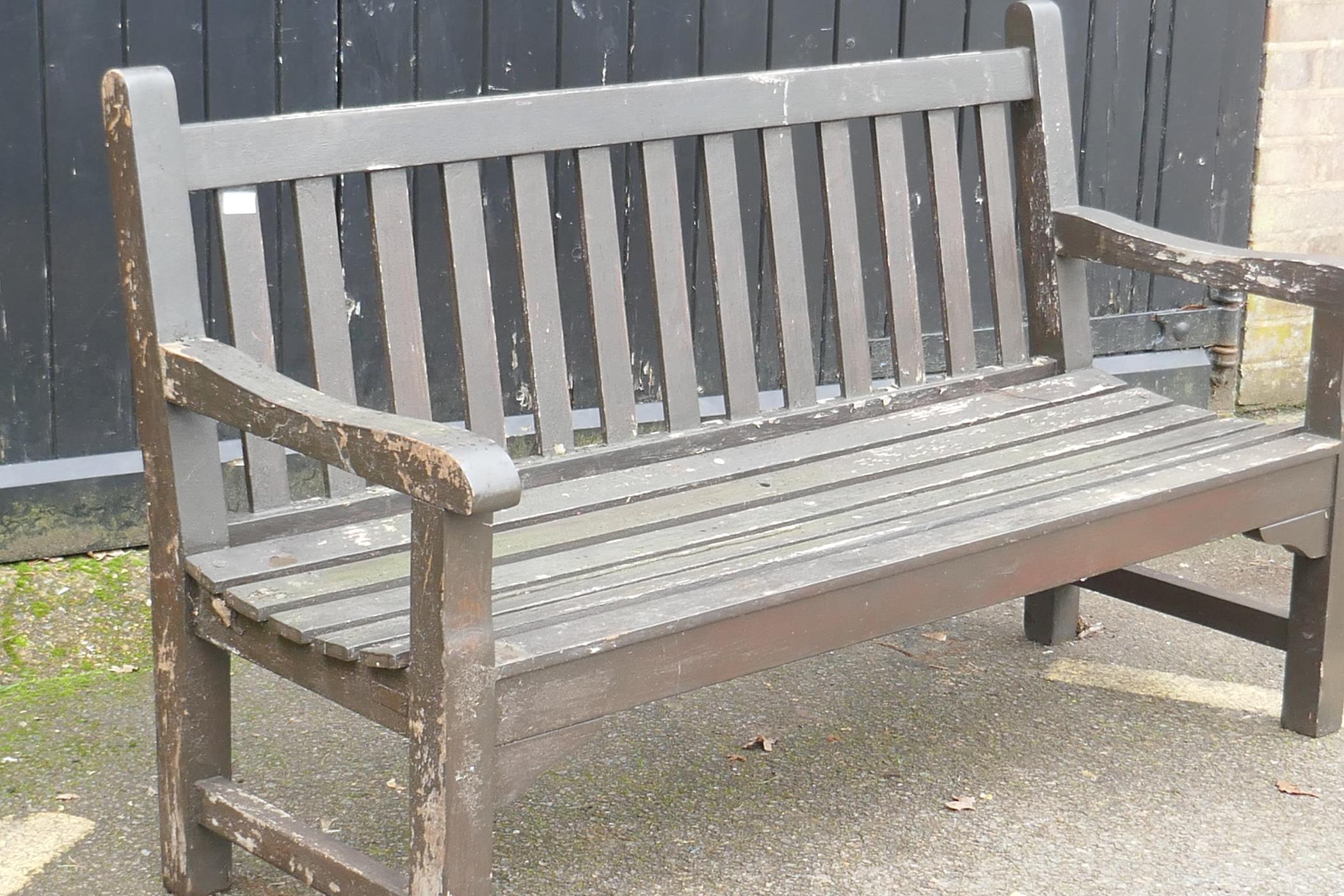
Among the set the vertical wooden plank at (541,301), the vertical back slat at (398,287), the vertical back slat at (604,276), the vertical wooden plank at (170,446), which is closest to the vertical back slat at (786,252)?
the vertical back slat at (604,276)

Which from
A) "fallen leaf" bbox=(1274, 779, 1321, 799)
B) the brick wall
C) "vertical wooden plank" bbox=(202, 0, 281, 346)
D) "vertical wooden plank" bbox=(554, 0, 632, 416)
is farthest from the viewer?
Result: the brick wall

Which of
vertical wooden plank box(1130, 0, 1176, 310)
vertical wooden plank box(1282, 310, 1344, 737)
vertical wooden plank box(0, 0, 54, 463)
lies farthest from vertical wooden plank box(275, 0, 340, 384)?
vertical wooden plank box(1130, 0, 1176, 310)

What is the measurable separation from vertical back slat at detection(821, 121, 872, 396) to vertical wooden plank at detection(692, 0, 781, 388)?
737 millimetres

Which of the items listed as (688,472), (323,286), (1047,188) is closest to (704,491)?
(688,472)

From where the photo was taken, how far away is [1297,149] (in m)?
4.38

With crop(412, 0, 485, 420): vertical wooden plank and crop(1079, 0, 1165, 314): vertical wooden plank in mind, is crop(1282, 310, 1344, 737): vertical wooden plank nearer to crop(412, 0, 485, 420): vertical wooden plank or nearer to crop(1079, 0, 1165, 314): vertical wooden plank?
crop(1079, 0, 1165, 314): vertical wooden plank

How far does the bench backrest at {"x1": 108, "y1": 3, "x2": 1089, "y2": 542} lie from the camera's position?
2191 mm

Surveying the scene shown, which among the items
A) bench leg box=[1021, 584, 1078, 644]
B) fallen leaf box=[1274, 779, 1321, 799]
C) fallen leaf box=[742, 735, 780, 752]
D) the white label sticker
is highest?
the white label sticker

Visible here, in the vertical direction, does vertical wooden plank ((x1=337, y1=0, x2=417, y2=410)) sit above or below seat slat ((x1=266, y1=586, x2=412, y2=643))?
above

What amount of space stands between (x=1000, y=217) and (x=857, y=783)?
1.05 metres

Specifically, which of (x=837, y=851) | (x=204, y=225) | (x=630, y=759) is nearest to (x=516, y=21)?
(x=204, y=225)

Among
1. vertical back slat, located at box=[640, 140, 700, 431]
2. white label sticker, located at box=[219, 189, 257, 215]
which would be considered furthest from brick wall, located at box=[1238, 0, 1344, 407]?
white label sticker, located at box=[219, 189, 257, 215]

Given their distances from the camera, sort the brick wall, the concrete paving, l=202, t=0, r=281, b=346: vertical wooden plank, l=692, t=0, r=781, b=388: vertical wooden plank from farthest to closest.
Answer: the brick wall → l=692, t=0, r=781, b=388: vertical wooden plank → l=202, t=0, r=281, b=346: vertical wooden plank → the concrete paving

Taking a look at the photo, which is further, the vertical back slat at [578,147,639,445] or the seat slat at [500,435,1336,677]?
the vertical back slat at [578,147,639,445]
